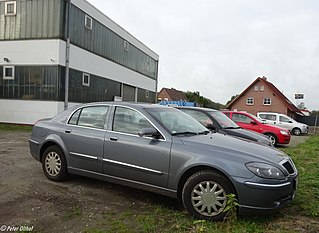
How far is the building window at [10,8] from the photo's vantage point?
1659 centimetres

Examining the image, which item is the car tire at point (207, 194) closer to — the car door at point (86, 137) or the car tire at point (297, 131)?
the car door at point (86, 137)

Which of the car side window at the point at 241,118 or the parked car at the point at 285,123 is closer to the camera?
the car side window at the point at 241,118

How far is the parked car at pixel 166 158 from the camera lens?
3.74 m

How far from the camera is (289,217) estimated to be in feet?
13.4

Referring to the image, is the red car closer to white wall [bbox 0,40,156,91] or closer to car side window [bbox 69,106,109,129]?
car side window [bbox 69,106,109,129]

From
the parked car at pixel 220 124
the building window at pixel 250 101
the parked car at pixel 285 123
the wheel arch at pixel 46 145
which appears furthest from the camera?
the building window at pixel 250 101

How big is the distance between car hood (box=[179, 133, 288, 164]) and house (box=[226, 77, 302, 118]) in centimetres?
4425

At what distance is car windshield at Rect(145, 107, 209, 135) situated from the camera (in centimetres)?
463

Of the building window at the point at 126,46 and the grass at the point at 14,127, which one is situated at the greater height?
the building window at the point at 126,46

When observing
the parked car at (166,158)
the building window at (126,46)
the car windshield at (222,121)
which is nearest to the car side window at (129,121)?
the parked car at (166,158)

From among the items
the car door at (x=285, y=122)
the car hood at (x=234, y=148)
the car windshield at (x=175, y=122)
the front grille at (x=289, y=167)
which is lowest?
the car door at (x=285, y=122)

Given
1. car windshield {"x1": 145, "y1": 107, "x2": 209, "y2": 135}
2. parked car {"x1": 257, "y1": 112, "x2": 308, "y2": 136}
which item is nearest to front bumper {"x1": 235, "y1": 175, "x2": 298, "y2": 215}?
car windshield {"x1": 145, "y1": 107, "x2": 209, "y2": 135}

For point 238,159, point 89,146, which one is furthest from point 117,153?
point 238,159

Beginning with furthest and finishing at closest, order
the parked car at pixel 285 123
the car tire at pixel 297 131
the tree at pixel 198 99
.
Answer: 1. the tree at pixel 198 99
2. the car tire at pixel 297 131
3. the parked car at pixel 285 123
